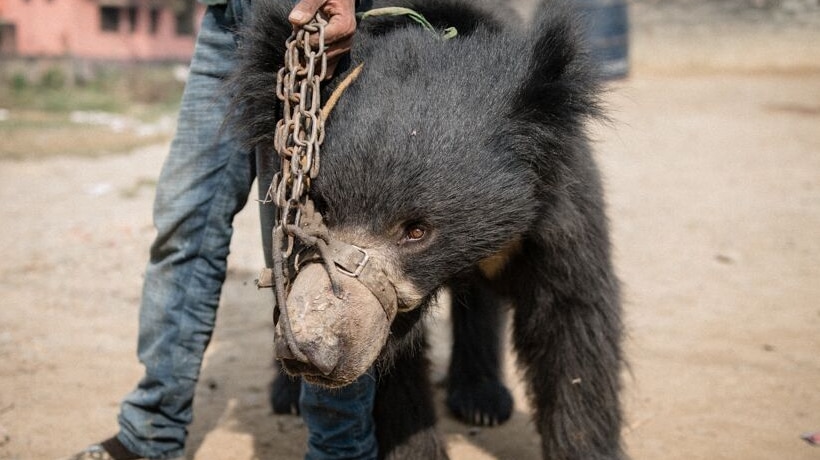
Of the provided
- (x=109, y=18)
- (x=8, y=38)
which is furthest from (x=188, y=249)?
(x=109, y=18)

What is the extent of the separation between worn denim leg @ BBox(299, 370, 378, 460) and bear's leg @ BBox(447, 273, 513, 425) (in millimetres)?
976

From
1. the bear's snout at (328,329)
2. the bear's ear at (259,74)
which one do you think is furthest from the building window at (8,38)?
the bear's snout at (328,329)

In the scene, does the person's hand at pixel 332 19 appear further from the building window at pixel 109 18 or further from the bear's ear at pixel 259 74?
the building window at pixel 109 18

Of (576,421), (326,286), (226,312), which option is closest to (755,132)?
(226,312)

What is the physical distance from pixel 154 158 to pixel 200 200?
7.65m

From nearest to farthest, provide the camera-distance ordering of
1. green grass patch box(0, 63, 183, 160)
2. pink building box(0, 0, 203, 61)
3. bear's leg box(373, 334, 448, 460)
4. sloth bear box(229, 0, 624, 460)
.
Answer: sloth bear box(229, 0, 624, 460), bear's leg box(373, 334, 448, 460), green grass patch box(0, 63, 183, 160), pink building box(0, 0, 203, 61)

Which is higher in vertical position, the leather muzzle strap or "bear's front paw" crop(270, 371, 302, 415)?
the leather muzzle strap

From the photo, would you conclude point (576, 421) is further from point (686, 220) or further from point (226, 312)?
point (686, 220)

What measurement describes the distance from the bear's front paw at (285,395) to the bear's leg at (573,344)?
1.19 m

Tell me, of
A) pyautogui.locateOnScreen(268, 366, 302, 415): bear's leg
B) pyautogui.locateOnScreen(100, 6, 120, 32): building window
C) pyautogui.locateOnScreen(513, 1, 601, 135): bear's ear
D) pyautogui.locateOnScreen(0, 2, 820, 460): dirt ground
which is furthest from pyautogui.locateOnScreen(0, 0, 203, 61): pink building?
pyautogui.locateOnScreen(513, 1, 601, 135): bear's ear

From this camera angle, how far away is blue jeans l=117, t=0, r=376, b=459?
8.89 feet

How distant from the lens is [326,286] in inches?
74.6

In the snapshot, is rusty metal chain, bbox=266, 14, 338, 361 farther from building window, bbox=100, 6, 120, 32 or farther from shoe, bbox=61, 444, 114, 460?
building window, bbox=100, 6, 120, 32

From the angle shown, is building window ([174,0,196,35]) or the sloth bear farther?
building window ([174,0,196,35])
